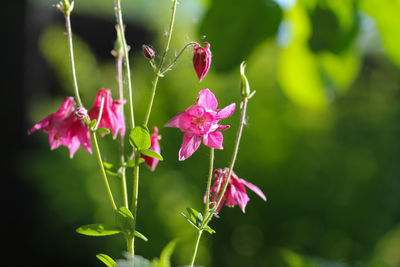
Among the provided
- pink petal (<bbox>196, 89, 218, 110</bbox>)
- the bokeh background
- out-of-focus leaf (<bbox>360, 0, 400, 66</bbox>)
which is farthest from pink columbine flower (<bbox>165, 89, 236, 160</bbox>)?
the bokeh background

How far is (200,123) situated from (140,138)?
0.07 meters

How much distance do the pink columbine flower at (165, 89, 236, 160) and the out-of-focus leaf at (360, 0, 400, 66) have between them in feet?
1.46

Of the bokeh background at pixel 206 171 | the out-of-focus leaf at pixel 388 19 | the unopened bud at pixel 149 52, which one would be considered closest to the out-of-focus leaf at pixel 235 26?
the out-of-focus leaf at pixel 388 19

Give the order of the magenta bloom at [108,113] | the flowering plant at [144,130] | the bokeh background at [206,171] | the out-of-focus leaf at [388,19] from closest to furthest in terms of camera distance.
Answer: the flowering plant at [144,130] → the magenta bloom at [108,113] → the out-of-focus leaf at [388,19] → the bokeh background at [206,171]

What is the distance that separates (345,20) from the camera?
86cm

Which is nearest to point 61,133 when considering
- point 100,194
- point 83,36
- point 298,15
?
point 298,15

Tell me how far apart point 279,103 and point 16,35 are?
2445mm

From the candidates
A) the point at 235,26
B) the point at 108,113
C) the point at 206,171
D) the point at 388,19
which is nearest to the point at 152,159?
the point at 108,113

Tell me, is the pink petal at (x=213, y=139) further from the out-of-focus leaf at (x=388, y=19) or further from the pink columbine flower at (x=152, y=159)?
the out-of-focus leaf at (x=388, y=19)

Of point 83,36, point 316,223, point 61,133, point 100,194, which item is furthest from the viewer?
point 83,36

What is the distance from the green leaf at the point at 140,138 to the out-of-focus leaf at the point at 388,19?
521 mm

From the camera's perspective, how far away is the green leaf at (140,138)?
0.52 metres

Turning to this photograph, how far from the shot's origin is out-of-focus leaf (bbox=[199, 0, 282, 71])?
831 mm

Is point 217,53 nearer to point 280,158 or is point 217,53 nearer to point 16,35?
point 280,158
